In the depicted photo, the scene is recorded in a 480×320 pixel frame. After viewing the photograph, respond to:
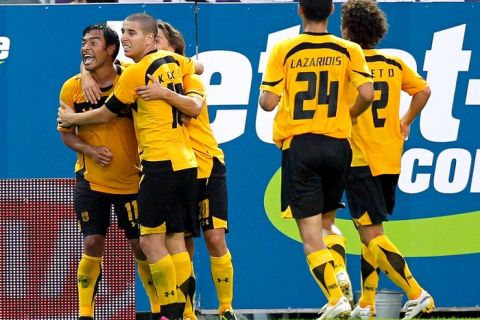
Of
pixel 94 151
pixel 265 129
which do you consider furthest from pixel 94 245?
pixel 265 129

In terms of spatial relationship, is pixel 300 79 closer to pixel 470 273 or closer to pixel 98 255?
pixel 98 255

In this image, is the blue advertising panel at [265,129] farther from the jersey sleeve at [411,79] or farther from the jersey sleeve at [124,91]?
the jersey sleeve at [124,91]

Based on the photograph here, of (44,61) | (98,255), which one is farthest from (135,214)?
(44,61)

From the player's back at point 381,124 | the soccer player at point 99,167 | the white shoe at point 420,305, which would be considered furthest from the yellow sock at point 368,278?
the soccer player at point 99,167

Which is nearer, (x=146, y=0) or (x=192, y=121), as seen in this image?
(x=192, y=121)

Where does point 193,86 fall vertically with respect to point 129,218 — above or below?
above

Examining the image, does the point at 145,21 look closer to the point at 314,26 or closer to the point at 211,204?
the point at 314,26

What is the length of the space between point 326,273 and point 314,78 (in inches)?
51.0

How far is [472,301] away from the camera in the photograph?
1125cm

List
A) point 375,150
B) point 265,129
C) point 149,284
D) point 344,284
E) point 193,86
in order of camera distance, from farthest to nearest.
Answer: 1. point 265,129
2. point 375,150
3. point 149,284
4. point 344,284
5. point 193,86

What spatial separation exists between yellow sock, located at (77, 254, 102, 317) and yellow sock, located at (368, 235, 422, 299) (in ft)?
6.67

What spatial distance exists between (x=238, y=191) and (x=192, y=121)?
1582mm

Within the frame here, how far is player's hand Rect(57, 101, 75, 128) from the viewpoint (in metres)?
9.32

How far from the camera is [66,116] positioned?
9.36 metres
